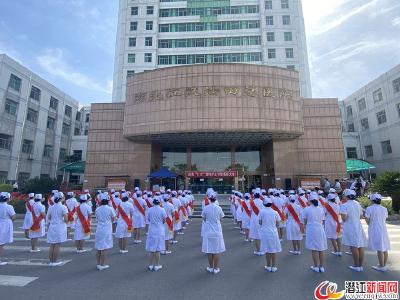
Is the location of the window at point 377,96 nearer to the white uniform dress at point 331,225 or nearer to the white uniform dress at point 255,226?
the white uniform dress at point 331,225

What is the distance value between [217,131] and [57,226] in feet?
61.4

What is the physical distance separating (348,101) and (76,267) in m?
48.6

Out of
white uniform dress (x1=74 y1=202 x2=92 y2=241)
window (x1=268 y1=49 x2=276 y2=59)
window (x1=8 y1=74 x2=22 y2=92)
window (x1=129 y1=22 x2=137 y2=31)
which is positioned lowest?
white uniform dress (x1=74 y1=202 x2=92 y2=241)

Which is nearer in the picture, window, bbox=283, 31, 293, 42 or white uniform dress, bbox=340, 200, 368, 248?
white uniform dress, bbox=340, 200, 368, 248

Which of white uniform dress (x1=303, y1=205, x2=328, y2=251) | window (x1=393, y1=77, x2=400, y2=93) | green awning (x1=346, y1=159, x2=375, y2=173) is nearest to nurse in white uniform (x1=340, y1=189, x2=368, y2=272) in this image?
white uniform dress (x1=303, y1=205, x2=328, y2=251)

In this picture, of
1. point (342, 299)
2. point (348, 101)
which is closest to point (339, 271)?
point (342, 299)

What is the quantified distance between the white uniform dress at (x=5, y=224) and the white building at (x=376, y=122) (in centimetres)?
3947

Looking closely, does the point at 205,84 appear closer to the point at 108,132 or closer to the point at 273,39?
the point at 108,132

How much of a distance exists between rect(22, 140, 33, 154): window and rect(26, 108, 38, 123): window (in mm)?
3034

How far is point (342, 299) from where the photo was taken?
5.27m

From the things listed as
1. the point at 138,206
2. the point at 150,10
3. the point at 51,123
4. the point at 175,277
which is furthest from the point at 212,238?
the point at 150,10

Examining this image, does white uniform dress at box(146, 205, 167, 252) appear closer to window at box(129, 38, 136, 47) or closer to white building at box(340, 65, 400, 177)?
white building at box(340, 65, 400, 177)

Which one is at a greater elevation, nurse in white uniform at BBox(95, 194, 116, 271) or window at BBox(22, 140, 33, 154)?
window at BBox(22, 140, 33, 154)

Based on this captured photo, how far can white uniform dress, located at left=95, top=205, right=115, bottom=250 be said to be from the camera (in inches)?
292
